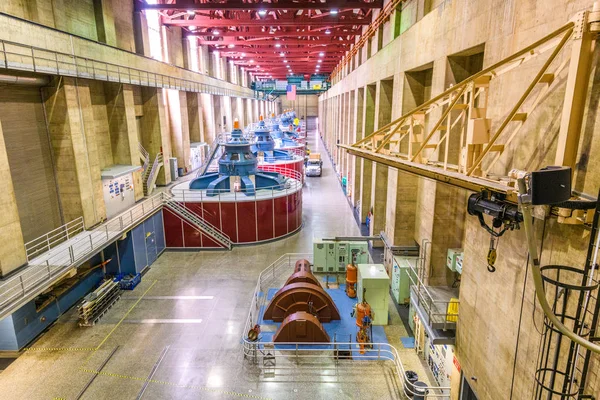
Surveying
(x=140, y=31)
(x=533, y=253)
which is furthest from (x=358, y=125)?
(x=533, y=253)

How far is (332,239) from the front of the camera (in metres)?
15.1

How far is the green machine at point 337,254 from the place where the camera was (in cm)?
1464

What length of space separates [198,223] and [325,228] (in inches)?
285

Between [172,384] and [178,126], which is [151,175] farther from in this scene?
[172,384]

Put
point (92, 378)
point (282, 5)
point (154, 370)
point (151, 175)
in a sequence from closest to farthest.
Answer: point (92, 378) < point (154, 370) < point (282, 5) < point (151, 175)

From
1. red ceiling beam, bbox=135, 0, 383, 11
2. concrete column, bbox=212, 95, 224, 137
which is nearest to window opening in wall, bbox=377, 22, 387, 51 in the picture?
red ceiling beam, bbox=135, 0, 383, 11

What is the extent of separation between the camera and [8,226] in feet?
32.5

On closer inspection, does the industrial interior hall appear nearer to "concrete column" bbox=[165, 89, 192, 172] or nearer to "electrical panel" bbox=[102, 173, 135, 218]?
"electrical panel" bbox=[102, 173, 135, 218]

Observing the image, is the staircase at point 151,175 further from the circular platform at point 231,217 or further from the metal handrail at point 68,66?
the metal handrail at point 68,66

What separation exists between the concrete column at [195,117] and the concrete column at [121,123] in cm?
1222

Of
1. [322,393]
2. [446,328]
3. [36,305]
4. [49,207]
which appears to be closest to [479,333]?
[446,328]

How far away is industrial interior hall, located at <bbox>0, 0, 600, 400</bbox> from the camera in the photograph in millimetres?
4605

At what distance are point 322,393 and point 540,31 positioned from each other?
8667mm

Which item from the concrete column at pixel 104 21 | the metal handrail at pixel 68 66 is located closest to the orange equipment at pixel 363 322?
the metal handrail at pixel 68 66
